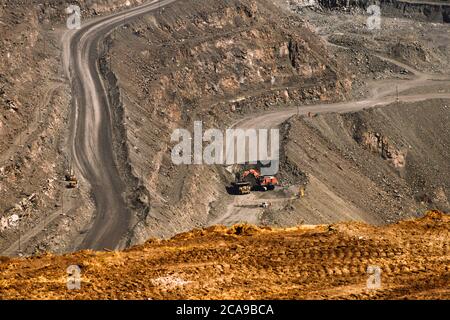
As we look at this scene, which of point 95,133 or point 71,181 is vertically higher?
point 95,133

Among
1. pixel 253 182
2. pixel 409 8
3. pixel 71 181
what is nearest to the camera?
pixel 71 181

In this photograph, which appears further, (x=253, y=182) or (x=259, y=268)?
(x=253, y=182)

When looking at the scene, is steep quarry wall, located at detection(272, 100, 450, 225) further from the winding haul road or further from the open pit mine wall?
the open pit mine wall

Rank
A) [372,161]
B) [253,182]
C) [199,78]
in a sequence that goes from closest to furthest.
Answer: [253,182], [199,78], [372,161]

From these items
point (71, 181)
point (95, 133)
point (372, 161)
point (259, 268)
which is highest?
point (95, 133)

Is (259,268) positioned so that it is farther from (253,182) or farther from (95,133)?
(253,182)

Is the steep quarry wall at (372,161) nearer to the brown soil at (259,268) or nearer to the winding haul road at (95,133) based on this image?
the winding haul road at (95,133)

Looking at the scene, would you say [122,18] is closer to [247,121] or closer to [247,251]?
[247,121]

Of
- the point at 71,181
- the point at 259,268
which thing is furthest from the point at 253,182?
the point at 259,268

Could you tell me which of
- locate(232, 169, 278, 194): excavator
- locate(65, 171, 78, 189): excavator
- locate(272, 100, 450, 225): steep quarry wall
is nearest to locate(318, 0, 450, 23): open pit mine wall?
locate(272, 100, 450, 225): steep quarry wall
